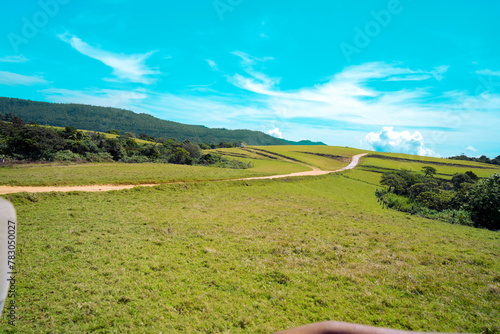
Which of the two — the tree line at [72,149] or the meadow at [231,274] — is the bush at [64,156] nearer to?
the tree line at [72,149]

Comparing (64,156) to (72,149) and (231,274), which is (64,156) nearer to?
(72,149)

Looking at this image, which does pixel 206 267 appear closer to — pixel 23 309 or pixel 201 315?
pixel 201 315

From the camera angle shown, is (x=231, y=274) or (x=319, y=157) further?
(x=319, y=157)

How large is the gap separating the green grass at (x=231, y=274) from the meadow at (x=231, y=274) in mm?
44

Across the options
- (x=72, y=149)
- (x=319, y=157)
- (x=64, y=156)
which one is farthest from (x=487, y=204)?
(x=319, y=157)

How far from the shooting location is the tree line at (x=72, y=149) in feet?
120

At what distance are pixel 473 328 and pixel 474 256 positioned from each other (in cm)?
787

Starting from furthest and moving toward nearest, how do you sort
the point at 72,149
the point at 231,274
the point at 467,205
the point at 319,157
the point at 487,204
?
the point at 319,157 < the point at 72,149 < the point at 467,205 < the point at 487,204 < the point at 231,274

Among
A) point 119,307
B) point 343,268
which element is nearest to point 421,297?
point 343,268

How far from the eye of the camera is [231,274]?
8336 millimetres

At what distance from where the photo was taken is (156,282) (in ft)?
24.5

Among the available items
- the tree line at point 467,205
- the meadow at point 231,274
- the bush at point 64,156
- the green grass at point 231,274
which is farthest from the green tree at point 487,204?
the bush at point 64,156

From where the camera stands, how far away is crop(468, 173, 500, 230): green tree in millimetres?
21219

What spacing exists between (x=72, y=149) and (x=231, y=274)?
5332 centimetres
